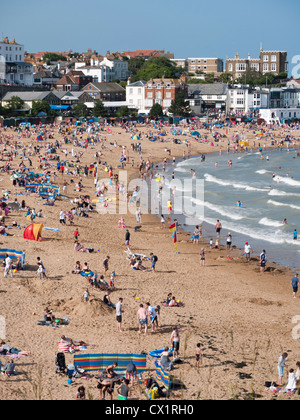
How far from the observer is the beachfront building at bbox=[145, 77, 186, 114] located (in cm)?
8700

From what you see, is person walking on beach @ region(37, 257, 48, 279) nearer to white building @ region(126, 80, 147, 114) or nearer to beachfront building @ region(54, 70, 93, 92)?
white building @ region(126, 80, 147, 114)

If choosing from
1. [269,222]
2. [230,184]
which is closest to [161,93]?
[230,184]

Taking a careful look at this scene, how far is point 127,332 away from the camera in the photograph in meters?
15.8

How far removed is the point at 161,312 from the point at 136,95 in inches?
2900

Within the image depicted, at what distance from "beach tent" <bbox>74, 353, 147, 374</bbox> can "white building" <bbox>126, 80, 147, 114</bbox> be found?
76425mm

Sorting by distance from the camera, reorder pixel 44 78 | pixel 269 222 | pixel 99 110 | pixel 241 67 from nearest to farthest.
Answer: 1. pixel 269 222
2. pixel 99 110
3. pixel 44 78
4. pixel 241 67

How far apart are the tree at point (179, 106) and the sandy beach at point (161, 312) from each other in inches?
2137

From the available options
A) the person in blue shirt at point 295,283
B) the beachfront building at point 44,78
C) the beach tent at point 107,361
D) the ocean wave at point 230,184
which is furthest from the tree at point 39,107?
the beach tent at point 107,361

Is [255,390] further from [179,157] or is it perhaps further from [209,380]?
[179,157]

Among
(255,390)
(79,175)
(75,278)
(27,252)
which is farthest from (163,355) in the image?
(79,175)

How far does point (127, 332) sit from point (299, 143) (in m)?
60.6

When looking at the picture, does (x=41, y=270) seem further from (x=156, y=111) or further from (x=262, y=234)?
(x=156, y=111)

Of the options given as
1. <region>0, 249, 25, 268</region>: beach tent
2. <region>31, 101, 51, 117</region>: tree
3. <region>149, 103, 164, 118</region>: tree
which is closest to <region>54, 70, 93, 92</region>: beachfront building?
<region>149, 103, 164, 118</region>: tree

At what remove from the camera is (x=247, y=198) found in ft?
126
